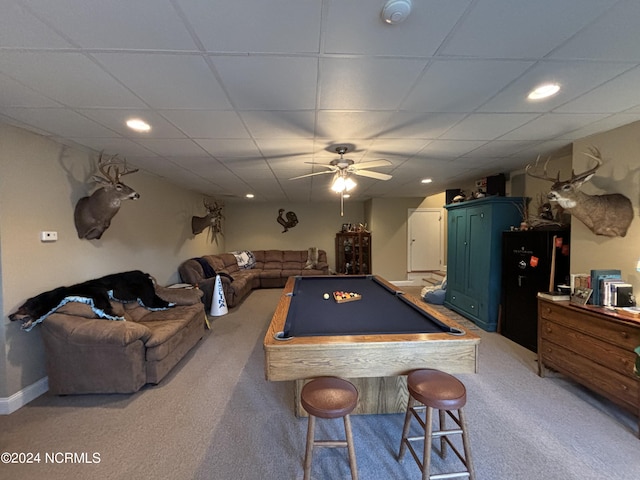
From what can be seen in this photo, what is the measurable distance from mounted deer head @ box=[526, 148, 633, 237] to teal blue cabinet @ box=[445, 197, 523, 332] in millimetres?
1340

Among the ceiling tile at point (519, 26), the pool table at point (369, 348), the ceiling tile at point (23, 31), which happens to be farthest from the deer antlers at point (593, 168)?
the ceiling tile at point (23, 31)

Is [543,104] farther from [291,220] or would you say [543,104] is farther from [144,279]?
[291,220]

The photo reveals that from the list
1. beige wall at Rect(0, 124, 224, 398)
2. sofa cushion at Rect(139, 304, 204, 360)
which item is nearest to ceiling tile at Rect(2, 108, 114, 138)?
beige wall at Rect(0, 124, 224, 398)

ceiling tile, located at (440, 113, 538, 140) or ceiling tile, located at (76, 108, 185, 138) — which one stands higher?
ceiling tile, located at (440, 113, 538, 140)

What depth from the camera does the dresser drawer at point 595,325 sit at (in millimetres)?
1985

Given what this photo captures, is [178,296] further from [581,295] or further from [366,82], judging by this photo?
[581,295]

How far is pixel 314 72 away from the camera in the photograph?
5.17ft

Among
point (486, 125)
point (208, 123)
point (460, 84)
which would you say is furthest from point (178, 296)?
point (486, 125)

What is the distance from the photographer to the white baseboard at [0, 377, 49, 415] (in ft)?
7.24

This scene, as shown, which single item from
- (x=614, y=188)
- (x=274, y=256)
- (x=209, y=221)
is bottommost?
(x=274, y=256)

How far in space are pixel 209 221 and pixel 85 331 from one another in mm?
3878

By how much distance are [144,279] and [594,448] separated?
15.1 ft

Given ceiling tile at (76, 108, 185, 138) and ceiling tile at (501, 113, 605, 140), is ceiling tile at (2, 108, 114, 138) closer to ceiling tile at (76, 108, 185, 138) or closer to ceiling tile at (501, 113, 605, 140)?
ceiling tile at (76, 108, 185, 138)

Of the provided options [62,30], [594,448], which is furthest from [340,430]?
[62,30]
